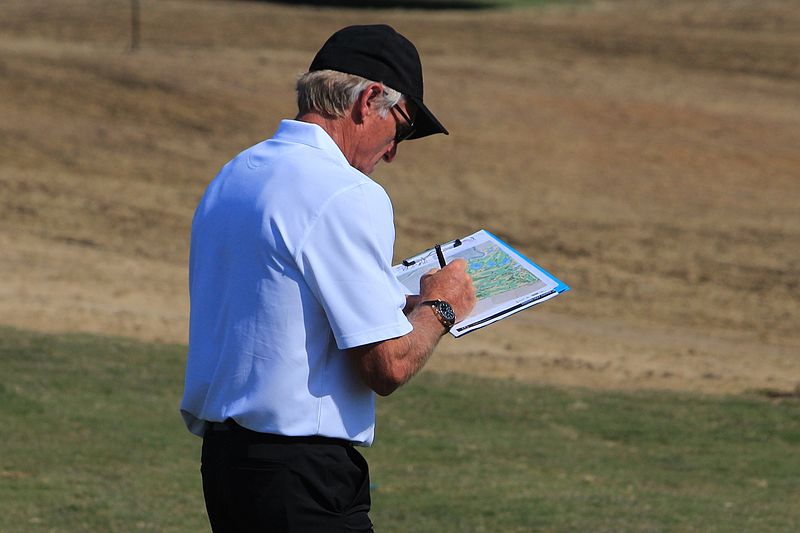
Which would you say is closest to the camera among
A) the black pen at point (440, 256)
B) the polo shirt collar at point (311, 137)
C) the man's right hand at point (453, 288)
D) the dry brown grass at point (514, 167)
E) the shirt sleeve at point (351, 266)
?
the shirt sleeve at point (351, 266)

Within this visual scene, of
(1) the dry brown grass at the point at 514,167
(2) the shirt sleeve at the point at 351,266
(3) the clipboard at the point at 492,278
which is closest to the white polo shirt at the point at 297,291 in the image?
(2) the shirt sleeve at the point at 351,266

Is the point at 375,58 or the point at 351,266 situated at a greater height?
the point at 375,58

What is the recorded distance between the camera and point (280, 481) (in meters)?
2.53

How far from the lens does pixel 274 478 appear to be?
2527 mm

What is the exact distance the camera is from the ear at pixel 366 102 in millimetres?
2627

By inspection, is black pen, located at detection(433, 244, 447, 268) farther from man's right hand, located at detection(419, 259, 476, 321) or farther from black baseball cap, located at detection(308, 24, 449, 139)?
black baseball cap, located at detection(308, 24, 449, 139)

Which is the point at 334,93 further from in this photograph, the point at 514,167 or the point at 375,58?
the point at 514,167

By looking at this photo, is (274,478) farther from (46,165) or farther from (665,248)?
(46,165)

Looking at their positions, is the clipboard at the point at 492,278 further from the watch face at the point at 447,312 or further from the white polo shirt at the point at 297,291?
the white polo shirt at the point at 297,291

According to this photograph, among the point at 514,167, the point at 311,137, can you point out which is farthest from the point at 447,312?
the point at 514,167

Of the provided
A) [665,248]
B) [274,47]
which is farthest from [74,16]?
[665,248]

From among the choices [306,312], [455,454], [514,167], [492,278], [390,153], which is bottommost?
[514,167]

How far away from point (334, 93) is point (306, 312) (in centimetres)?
47

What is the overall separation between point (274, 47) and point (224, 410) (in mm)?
26036
